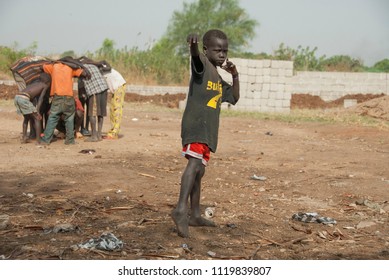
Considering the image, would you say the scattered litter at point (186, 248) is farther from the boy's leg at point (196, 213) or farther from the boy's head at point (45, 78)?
the boy's head at point (45, 78)

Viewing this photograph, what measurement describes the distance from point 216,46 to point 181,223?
1231mm

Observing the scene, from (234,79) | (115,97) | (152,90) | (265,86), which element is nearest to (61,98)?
(115,97)

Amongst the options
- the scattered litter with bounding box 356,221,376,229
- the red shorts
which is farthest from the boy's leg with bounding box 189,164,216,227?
the scattered litter with bounding box 356,221,376,229

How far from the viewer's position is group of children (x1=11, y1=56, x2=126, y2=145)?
9.15 meters

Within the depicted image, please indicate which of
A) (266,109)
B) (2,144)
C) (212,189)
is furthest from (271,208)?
(266,109)

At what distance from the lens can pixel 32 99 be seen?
9.40 m

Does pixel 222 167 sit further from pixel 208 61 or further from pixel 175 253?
pixel 175 253

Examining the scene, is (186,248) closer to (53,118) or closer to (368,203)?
(368,203)

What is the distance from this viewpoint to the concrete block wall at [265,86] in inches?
691

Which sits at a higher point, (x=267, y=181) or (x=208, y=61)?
(x=208, y=61)

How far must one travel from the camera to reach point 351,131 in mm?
12547

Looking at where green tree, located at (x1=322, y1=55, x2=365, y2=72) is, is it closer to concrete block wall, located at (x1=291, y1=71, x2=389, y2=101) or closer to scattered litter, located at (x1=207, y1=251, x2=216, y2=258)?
concrete block wall, located at (x1=291, y1=71, x2=389, y2=101)

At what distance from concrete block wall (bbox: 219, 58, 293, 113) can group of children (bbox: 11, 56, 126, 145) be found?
7788 millimetres

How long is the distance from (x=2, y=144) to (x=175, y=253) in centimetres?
607
